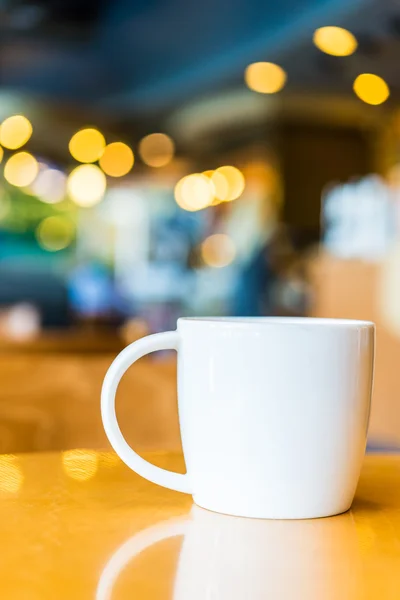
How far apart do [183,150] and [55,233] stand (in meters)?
1.38

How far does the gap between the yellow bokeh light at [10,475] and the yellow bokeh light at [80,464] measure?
1.2 inches

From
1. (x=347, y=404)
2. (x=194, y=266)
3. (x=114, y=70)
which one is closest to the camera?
(x=347, y=404)

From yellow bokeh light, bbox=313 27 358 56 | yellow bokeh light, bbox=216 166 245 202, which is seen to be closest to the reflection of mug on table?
yellow bokeh light, bbox=313 27 358 56

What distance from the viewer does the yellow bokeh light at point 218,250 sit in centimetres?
747

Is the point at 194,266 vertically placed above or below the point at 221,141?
below

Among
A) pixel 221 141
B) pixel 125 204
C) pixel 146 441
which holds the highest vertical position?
pixel 221 141

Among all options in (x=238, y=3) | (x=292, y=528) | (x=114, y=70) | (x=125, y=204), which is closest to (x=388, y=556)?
(x=292, y=528)

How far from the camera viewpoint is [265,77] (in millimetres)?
6543

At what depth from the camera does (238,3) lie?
5410 mm

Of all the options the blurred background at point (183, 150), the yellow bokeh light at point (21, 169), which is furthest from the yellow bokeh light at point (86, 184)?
the yellow bokeh light at point (21, 169)

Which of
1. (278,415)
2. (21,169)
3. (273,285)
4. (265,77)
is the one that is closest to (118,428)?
(278,415)

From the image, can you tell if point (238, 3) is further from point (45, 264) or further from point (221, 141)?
point (45, 264)

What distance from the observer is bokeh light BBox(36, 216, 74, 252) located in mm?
7477

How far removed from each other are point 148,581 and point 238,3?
549 centimetres
